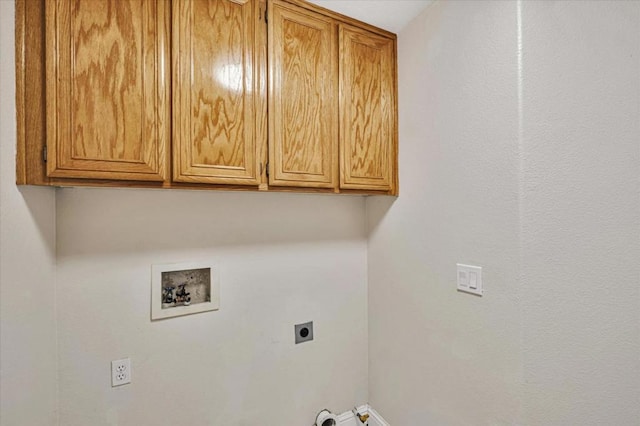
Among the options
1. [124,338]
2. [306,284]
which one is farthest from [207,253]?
[306,284]

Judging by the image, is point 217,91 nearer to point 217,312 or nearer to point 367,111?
point 367,111

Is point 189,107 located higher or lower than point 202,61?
lower

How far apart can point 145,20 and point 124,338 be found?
133cm

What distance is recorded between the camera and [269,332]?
5.39 ft

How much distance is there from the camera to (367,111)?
1585mm

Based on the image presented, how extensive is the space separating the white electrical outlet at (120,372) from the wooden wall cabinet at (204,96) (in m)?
0.81

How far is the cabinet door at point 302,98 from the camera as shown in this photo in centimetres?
134

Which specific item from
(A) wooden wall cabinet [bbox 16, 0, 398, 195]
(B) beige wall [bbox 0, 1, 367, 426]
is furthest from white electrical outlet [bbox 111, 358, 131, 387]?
(A) wooden wall cabinet [bbox 16, 0, 398, 195]

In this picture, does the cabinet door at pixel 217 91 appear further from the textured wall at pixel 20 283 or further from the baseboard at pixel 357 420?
the baseboard at pixel 357 420

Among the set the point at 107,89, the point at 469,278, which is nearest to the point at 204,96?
the point at 107,89

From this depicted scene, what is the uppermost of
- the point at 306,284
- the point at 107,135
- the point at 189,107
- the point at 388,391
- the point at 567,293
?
the point at 189,107

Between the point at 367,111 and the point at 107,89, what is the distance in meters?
1.17

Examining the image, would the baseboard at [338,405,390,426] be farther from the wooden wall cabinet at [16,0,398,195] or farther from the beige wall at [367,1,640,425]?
the wooden wall cabinet at [16,0,398,195]

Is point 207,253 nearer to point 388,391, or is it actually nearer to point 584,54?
point 388,391
